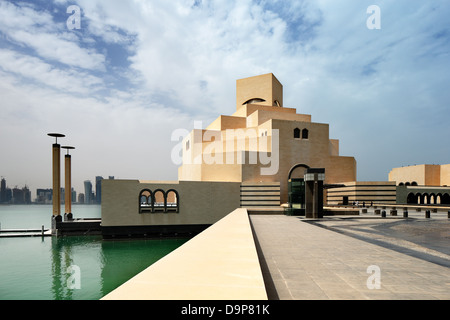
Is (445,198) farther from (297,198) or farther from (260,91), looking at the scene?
(297,198)

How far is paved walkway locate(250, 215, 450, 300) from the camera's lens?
14.5ft

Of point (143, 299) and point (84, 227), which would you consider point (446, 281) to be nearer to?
point (143, 299)

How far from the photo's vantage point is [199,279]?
3.45m

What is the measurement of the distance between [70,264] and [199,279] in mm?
24152

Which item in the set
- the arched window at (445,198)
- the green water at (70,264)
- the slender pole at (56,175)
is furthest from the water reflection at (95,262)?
the arched window at (445,198)

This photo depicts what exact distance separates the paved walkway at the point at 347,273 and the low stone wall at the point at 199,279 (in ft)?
2.70

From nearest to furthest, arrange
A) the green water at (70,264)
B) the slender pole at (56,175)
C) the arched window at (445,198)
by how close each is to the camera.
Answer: the green water at (70,264)
the slender pole at (56,175)
the arched window at (445,198)

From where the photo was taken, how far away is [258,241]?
9.29 metres

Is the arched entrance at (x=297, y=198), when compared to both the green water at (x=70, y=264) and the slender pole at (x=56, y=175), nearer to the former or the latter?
the green water at (x=70, y=264)

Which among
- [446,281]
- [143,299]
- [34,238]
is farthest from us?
[34,238]

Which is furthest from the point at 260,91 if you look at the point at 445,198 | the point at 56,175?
the point at 56,175

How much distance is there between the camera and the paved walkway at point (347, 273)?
441 cm
